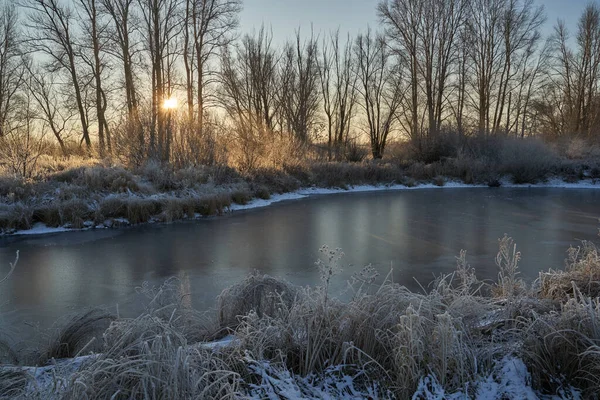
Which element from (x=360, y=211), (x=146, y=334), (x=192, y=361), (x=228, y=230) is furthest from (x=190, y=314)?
(x=360, y=211)

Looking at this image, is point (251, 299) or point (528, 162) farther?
point (528, 162)

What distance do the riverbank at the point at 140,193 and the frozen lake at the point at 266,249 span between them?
82 centimetres

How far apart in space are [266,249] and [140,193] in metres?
6.46

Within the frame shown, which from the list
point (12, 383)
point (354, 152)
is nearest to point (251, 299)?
point (12, 383)

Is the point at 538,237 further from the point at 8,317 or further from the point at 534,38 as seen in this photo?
the point at 534,38

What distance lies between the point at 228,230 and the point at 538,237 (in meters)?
7.45

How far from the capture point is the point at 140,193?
538 inches

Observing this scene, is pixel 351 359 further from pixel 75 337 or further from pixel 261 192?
pixel 261 192

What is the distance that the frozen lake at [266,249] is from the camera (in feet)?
20.6

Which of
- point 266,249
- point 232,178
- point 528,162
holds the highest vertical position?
point 528,162

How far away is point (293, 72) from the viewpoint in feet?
104

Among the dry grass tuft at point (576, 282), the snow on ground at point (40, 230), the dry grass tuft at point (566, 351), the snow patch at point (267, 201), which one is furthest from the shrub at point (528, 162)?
the dry grass tuft at point (566, 351)

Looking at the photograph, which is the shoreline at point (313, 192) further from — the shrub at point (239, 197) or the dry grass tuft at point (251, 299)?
the dry grass tuft at point (251, 299)

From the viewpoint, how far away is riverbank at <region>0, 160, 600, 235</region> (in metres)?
11.7
